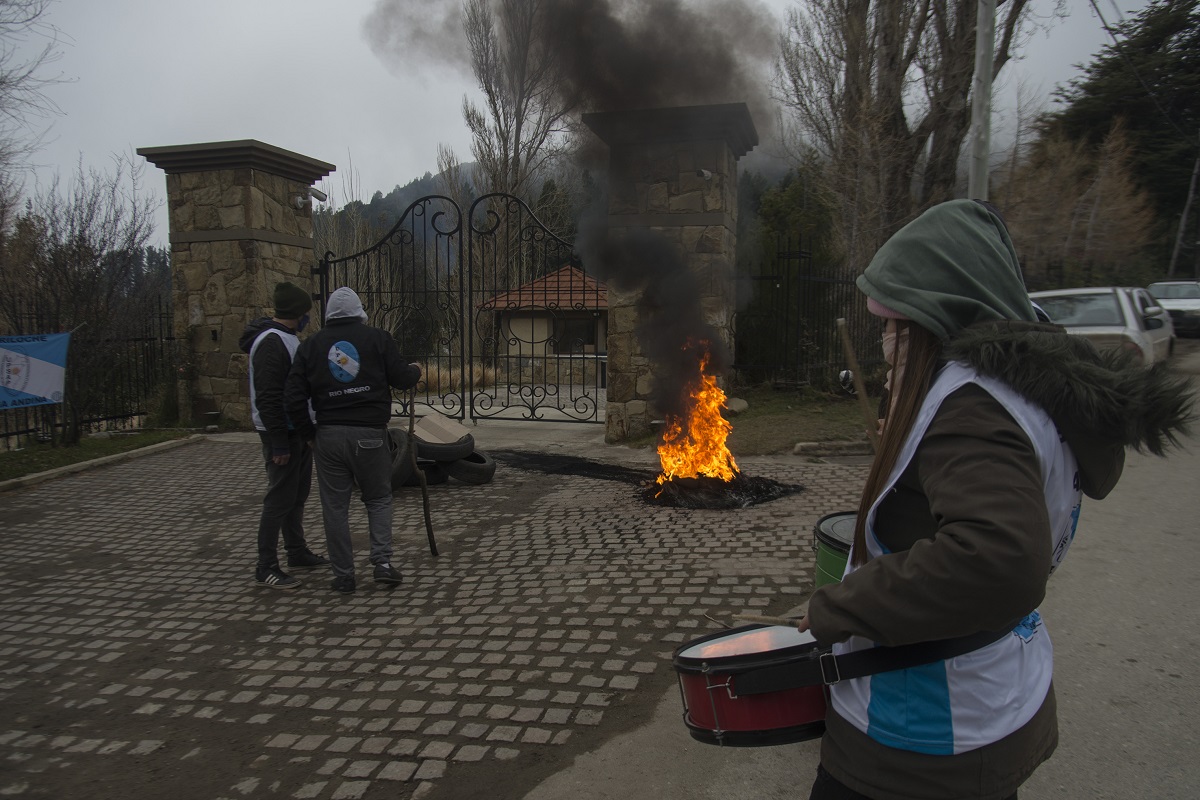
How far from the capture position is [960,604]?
125 cm

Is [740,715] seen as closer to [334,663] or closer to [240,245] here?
[334,663]

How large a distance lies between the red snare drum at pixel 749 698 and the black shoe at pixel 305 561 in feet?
14.0

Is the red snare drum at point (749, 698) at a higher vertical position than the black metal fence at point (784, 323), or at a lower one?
lower

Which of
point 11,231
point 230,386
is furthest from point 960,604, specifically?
point 11,231

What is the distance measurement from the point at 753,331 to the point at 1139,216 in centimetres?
2502

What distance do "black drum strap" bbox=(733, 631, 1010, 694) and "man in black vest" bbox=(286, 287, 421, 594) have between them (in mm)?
3638

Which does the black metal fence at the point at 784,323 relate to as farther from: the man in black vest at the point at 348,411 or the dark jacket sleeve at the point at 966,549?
the dark jacket sleeve at the point at 966,549

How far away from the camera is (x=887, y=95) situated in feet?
46.5

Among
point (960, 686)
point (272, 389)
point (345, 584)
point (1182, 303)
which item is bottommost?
point (345, 584)

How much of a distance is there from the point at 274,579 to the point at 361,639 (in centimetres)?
116

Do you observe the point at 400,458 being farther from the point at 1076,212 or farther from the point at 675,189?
the point at 1076,212

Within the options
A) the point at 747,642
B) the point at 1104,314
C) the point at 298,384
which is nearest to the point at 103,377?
the point at 298,384

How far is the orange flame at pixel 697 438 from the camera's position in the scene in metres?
7.20

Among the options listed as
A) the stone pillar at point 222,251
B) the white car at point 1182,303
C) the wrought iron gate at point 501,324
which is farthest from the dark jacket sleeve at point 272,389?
the white car at point 1182,303
